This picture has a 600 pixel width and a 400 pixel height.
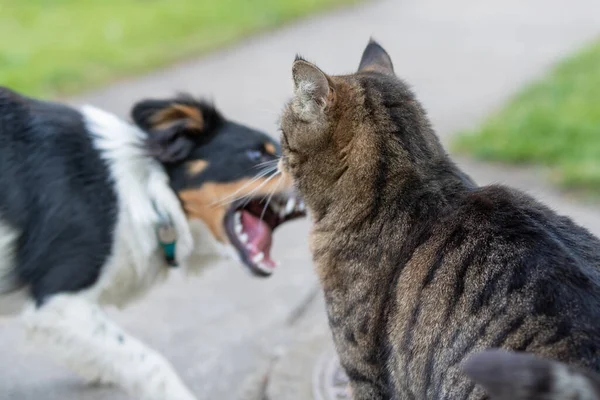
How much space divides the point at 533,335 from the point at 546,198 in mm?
2945

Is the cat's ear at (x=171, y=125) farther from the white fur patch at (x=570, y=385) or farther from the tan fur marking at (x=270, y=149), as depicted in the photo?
the white fur patch at (x=570, y=385)

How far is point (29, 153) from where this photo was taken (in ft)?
9.38

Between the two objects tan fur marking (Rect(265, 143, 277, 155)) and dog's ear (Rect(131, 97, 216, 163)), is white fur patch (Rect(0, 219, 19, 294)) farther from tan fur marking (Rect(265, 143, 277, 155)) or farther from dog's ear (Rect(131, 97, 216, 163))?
tan fur marking (Rect(265, 143, 277, 155))

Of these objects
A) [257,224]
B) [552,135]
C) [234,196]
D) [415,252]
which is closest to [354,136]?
[415,252]

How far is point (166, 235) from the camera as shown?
3.10 metres

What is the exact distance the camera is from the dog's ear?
10.2ft

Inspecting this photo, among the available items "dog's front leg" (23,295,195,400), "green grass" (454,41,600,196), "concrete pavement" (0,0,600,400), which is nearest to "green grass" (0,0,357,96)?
"concrete pavement" (0,0,600,400)

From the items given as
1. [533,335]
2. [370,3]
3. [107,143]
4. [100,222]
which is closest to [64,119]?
[107,143]

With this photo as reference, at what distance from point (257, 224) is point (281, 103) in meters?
3.24

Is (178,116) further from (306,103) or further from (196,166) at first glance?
(306,103)

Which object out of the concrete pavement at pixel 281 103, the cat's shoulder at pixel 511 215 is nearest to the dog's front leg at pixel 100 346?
the concrete pavement at pixel 281 103

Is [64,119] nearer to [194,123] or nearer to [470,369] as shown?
[194,123]

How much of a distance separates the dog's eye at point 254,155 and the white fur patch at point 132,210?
357 millimetres

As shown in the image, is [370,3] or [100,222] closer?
[100,222]
